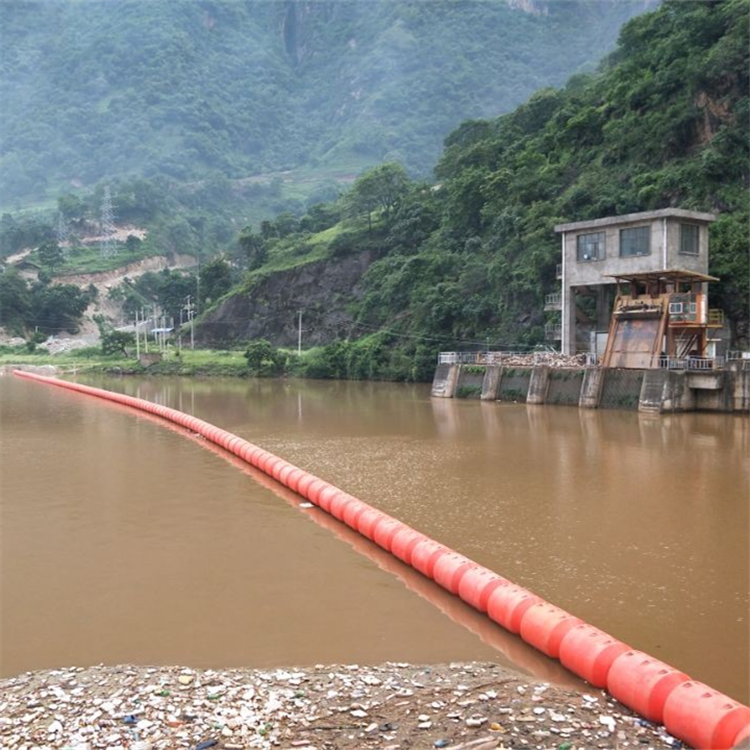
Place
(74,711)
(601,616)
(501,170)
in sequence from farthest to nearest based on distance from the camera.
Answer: (501,170) < (601,616) < (74,711)

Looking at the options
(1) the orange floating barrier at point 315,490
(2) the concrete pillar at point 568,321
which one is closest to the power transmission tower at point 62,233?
(2) the concrete pillar at point 568,321

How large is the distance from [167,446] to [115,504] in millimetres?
8986

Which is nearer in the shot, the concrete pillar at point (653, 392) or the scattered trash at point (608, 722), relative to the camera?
the scattered trash at point (608, 722)

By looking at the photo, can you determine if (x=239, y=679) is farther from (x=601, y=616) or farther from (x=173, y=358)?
(x=173, y=358)

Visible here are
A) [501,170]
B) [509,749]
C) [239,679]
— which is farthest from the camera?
[501,170]

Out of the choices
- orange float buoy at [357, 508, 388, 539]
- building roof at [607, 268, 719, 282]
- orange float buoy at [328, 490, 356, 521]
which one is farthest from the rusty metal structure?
orange float buoy at [357, 508, 388, 539]

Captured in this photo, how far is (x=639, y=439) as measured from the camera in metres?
24.6

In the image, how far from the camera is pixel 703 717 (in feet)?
20.6

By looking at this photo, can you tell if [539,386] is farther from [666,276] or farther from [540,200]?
[540,200]

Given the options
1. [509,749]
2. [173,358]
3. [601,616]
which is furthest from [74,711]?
[173,358]

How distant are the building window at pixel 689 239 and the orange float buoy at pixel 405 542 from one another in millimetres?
28103

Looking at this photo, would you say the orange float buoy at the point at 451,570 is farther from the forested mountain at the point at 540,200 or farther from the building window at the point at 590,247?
the forested mountain at the point at 540,200

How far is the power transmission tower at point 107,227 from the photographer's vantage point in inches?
5517

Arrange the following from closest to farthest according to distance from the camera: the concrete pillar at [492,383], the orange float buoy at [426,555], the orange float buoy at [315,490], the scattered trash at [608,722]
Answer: the scattered trash at [608,722] → the orange float buoy at [426,555] → the orange float buoy at [315,490] → the concrete pillar at [492,383]
